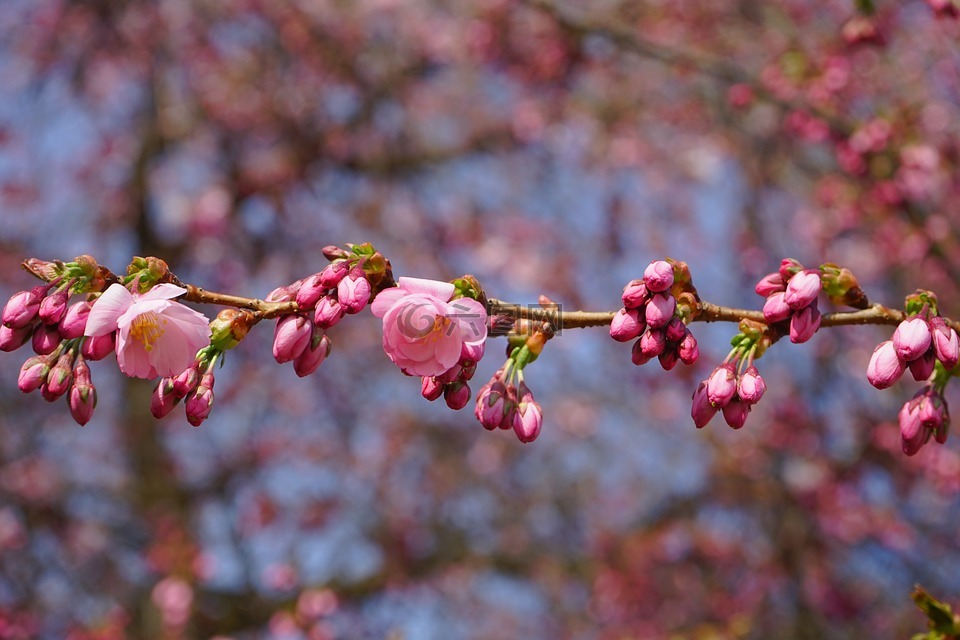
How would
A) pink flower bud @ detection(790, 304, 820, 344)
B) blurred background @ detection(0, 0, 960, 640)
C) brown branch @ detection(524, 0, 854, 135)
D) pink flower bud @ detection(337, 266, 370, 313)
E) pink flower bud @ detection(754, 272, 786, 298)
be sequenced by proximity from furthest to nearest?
blurred background @ detection(0, 0, 960, 640)
brown branch @ detection(524, 0, 854, 135)
pink flower bud @ detection(754, 272, 786, 298)
pink flower bud @ detection(790, 304, 820, 344)
pink flower bud @ detection(337, 266, 370, 313)

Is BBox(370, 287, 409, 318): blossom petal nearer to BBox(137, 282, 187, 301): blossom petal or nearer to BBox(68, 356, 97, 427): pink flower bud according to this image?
BBox(137, 282, 187, 301): blossom petal

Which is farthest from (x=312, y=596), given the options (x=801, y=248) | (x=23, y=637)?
(x=801, y=248)

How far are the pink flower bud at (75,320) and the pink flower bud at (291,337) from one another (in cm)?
34

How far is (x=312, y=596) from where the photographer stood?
4.15 m

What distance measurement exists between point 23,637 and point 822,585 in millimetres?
4927

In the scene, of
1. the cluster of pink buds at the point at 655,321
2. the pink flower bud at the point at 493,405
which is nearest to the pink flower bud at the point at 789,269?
the cluster of pink buds at the point at 655,321

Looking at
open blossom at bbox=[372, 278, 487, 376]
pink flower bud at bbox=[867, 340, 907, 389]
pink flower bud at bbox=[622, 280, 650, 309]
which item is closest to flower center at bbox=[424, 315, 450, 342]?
open blossom at bbox=[372, 278, 487, 376]

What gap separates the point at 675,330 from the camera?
1.55 meters

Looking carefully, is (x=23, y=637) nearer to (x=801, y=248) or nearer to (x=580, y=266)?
(x=801, y=248)

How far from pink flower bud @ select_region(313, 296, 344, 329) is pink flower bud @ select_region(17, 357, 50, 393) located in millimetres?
560

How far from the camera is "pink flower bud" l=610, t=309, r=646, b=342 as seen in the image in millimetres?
1540

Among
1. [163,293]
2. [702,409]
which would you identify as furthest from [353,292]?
[702,409]

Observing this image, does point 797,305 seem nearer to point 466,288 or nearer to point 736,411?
point 736,411

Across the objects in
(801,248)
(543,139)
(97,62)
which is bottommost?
(801,248)
